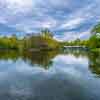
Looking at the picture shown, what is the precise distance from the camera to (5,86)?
27.0 m

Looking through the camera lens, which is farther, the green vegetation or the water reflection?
the green vegetation

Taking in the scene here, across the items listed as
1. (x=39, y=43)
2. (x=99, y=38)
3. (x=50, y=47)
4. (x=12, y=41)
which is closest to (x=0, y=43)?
(x=12, y=41)

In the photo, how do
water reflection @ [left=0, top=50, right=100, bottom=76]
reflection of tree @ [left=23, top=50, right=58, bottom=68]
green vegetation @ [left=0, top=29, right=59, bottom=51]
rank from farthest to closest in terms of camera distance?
green vegetation @ [left=0, top=29, right=59, bottom=51], reflection of tree @ [left=23, top=50, right=58, bottom=68], water reflection @ [left=0, top=50, right=100, bottom=76]

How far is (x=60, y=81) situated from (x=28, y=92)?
7352 millimetres

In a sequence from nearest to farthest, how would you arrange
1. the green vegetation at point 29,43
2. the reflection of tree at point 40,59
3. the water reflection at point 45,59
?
the water reflection at point 45,59 → the reflection of tree at point 40,59 → the green vegetation at point 29,43

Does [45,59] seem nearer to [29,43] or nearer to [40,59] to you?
[40,59]

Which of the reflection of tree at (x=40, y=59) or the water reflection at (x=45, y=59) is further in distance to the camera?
the reflection of tree at (x=40, y=59)

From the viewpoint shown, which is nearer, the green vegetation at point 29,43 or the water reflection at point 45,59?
the water reflection at point 45,59

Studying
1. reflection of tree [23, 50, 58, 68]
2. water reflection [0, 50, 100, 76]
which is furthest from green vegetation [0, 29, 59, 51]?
reflection of tree [23, 50, 58, 68]

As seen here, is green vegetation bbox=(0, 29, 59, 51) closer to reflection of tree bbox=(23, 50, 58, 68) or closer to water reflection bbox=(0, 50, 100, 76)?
water reflection bbox=(0, 50, 100, 76)

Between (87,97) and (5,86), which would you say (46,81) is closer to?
(5,86)

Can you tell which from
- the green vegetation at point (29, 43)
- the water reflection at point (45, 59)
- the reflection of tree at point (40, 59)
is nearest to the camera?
the water reflection at point (45, 59)

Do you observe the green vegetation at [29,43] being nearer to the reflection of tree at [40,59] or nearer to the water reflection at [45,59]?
the water reflection at [45,59]

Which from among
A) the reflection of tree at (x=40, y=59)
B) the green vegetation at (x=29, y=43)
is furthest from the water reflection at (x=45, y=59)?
the green vegetation at (x=29, y=43)
